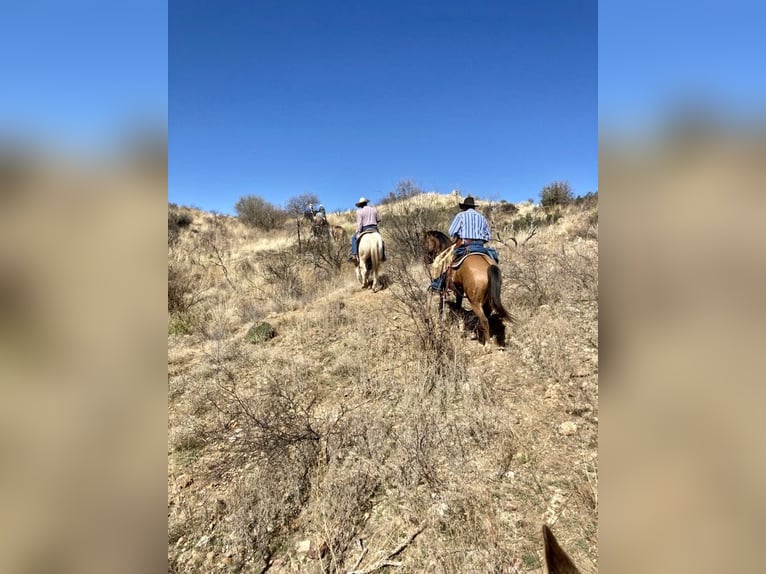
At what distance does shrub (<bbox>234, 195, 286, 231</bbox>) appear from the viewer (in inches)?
863

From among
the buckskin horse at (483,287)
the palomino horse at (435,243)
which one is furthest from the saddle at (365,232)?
the buckskin horse at (483,287)

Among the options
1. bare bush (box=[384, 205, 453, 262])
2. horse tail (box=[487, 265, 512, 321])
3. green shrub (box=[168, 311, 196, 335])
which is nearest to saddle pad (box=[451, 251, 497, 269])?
horse tail (box=[487, 265, 512, 321])

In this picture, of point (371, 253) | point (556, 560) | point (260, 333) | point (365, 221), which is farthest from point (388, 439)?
point (365, 221)

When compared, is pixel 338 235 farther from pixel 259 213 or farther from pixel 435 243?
pixel 259 213

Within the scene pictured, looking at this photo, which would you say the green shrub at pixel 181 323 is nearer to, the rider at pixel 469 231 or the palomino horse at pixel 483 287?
the rider at pixel 469 231

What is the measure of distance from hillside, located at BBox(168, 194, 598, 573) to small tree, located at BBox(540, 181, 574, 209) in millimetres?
12553

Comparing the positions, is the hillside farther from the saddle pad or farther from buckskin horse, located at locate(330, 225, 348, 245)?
buckskin horse, located at locate(330, 225, 348, 245)

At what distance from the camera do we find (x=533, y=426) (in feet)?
11.0

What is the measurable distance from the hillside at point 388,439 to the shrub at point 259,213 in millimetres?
15755

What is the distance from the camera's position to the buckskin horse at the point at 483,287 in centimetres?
477
